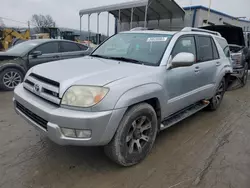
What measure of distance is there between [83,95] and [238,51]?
24.4 ft

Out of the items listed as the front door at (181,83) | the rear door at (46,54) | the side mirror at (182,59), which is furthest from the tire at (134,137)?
the rear door at (46,54)

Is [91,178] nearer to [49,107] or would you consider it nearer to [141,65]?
[49,107]

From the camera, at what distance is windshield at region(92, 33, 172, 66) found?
10.3ft

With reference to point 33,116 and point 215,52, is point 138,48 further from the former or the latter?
point 215,52

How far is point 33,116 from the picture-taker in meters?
2.55

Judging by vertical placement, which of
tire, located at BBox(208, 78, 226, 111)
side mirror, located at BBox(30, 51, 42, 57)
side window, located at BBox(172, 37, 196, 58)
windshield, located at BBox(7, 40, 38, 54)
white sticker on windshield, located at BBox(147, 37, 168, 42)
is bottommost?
tire, located at BBox(208, 78, 226, 111)

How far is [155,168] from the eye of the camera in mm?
2729

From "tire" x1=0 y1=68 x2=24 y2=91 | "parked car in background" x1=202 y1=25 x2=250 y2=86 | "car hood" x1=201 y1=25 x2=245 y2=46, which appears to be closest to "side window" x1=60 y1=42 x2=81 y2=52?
"tire" x1=0 y1=68 x2=24 y2=91

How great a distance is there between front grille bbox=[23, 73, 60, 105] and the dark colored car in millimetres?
3735

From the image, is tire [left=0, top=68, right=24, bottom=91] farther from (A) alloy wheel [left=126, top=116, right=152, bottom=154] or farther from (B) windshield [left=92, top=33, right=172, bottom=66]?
(A) alloy wheel [left=126, top=116, right=152, bottom=154]

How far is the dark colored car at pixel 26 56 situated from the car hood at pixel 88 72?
3701 mm

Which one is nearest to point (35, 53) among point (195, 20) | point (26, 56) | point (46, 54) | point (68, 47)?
point (26, 56)

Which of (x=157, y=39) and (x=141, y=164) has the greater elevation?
(x=157, y=39)

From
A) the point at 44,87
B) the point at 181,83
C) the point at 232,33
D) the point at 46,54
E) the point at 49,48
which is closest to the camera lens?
the point at 44,87
